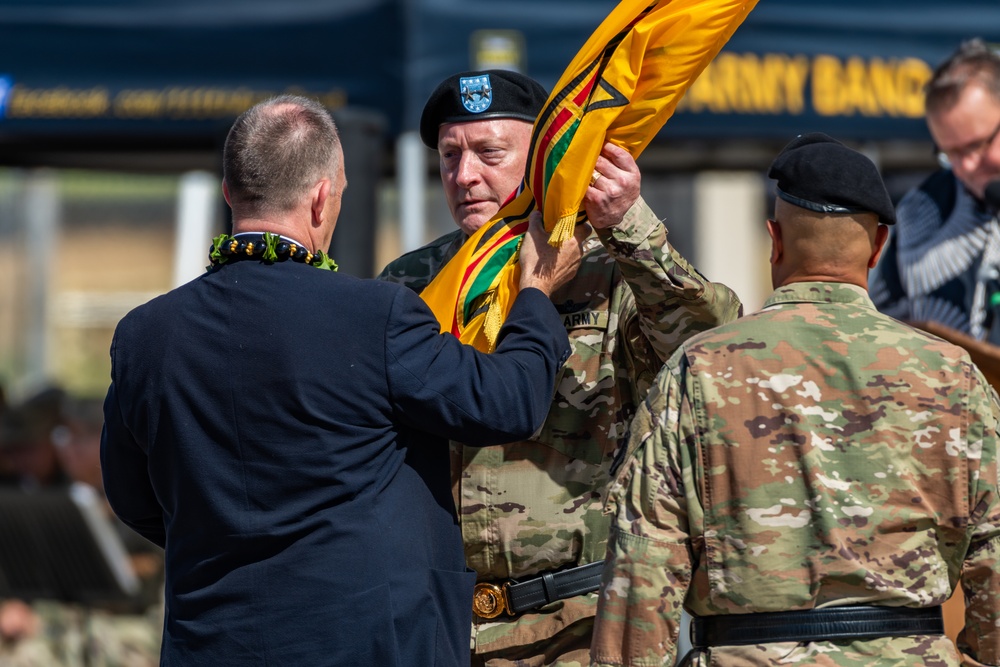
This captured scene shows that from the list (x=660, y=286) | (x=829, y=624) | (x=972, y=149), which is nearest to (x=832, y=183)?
(x=660, y=286)

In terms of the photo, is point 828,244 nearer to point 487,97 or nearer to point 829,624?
point 829,624

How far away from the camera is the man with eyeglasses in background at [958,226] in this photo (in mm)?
4359

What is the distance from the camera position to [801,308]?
2504mm

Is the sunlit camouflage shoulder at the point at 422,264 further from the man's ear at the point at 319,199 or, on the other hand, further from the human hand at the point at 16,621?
the human hand at the point at 16,621

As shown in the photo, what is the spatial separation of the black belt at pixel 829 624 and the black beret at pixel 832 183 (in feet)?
2.33

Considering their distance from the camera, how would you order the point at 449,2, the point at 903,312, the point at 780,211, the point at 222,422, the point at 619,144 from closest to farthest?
1. the point at 222,422
2. the point at 780,211
3. the point at 619,144
4. the point at 903,312
5. the point at 449,2

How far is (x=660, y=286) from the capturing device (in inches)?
106

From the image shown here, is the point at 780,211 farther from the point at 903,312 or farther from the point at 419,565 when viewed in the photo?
the point at 903,312

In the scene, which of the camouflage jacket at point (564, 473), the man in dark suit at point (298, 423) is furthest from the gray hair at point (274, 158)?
the camouflage jacket at point (564, 473)

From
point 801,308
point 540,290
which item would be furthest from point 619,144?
point 801,308

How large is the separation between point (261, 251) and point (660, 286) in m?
0.78

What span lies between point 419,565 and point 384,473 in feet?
0.59

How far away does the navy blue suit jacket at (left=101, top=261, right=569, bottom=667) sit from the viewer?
7.82ft

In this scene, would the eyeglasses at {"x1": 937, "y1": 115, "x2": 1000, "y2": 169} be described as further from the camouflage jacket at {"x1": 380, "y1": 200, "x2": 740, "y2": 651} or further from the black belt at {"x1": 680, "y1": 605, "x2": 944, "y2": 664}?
the black belt at {"x1": 680, "y1": 605, "x2": 944, "y2": 664}
